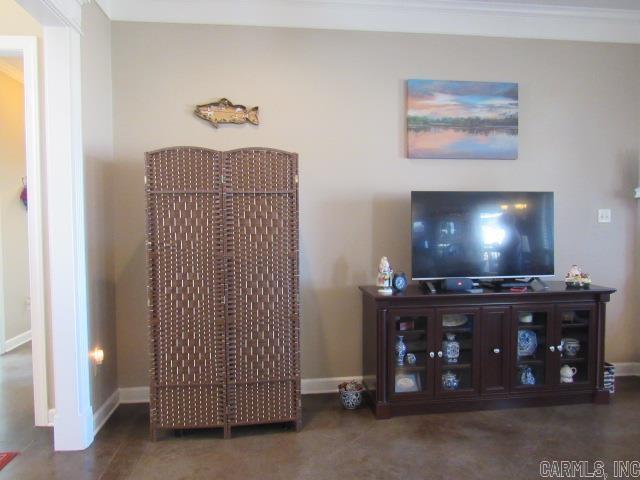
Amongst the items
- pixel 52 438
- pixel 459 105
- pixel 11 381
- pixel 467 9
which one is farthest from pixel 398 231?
pixel 11 381

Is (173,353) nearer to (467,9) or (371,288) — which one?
(371,288)

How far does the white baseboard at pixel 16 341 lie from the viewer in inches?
168

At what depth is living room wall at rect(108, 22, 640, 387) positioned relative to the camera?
Answer: 2.99 metres

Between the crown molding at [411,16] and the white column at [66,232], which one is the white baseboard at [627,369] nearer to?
the crown molding at [411,16]

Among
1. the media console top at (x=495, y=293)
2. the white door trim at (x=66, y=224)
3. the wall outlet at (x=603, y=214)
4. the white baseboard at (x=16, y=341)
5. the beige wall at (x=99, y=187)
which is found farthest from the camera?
the white baseboard at (x=16, y=341)

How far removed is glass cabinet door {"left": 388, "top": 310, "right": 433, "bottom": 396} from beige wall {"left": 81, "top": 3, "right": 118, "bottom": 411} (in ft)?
6.31

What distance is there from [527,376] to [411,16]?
9.10 ft

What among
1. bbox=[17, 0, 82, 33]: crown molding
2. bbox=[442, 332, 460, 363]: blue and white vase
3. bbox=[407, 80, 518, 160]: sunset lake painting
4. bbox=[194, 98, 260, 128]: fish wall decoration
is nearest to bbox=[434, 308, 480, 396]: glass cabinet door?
bbox=[442, 332, 460, 363]: blue and white vase

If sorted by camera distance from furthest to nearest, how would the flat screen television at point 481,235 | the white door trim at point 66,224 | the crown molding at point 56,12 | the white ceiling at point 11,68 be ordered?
the white ceiling at point 11,68
the flat screen television at point 481,235
the white door trim at point 66,224
the crown molding at point 56,12

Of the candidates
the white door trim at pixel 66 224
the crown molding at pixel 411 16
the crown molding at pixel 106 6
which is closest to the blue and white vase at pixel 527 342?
the crown molding at pixel 411 16

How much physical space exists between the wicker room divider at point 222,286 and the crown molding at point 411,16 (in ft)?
4.05

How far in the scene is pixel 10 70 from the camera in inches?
168

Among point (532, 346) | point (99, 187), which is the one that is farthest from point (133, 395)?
point (532, 346)

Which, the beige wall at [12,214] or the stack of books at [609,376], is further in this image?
the beige wall at [12,214]
